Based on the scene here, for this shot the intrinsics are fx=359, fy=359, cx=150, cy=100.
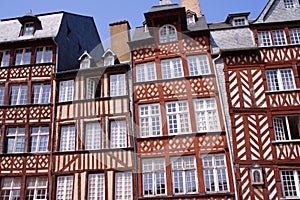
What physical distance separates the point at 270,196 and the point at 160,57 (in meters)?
6.67

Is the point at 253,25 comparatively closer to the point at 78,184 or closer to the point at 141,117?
the point at 141,117

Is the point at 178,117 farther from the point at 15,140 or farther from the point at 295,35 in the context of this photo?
the point at 15,140

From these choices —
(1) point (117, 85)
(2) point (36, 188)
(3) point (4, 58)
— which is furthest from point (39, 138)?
(3) point (4, 58)

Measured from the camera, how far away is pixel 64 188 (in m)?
13.4

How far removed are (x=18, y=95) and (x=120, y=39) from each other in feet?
17.8

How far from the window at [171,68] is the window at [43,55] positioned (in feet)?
16.8

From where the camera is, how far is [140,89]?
46.7 feet

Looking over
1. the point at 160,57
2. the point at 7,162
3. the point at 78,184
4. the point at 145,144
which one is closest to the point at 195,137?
the point at 145,144

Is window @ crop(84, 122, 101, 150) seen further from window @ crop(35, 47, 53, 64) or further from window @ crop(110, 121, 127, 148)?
window @ crop(35, 47, 53, 64)

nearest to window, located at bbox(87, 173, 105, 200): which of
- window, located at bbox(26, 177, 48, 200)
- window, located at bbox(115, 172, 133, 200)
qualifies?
window, located at bbox(115, 172, 133, 200)

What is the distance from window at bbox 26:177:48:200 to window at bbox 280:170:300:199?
856 cm

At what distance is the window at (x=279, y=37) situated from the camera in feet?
46.3

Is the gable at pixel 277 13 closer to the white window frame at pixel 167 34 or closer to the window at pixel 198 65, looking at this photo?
the window at pixel 198 65

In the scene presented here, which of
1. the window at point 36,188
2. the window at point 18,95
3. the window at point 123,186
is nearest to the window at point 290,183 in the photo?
the window at point 123,186
